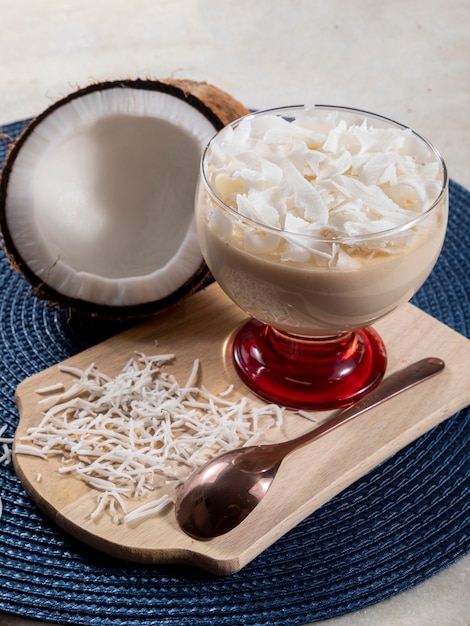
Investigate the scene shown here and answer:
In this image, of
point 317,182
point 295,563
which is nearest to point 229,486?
point 295,563

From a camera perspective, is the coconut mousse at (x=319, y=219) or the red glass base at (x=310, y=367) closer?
the coconut mousse at (x=319, y=219)

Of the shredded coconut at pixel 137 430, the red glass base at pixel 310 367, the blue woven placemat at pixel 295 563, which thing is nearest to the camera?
the blue woven placemat at pixel 295 563

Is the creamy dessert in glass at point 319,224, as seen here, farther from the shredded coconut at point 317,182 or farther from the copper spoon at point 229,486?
the copper spoon at point 229,486

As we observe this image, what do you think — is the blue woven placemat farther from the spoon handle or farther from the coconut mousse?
the coconut mousse

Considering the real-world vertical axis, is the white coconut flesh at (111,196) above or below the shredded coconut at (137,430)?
above

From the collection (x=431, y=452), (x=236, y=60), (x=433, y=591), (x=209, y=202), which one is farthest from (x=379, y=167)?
(x=236, y=60)

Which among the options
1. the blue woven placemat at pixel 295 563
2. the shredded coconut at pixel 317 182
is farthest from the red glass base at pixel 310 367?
the shredded coconut at pixel 317 182

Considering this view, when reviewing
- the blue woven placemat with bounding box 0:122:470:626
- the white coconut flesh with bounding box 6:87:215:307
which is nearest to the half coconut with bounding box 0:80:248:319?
the white coconut flesh with bounding box 6:87:215:307
